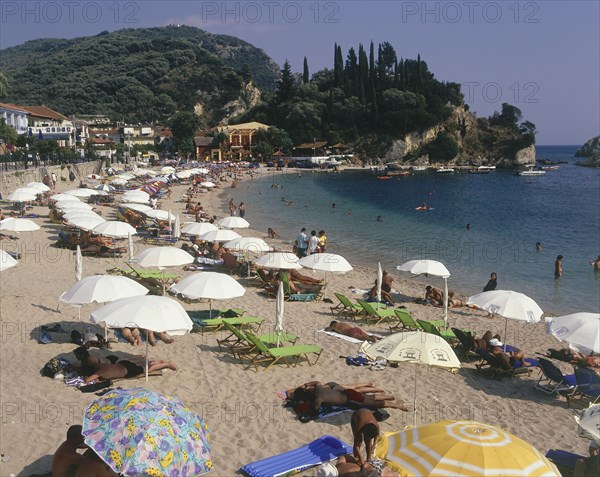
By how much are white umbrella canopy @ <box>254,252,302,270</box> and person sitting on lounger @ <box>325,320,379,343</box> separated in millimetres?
2750

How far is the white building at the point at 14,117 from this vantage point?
5254 cm

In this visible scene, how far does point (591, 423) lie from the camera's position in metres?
5.83

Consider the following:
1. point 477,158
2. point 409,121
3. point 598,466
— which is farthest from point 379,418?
point 477,158

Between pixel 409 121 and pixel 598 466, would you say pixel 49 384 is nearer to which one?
pixel 598 466

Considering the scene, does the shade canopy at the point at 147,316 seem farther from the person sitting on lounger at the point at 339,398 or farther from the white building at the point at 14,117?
the white building at the point at 14,117

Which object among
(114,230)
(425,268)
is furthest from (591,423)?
(114,230)

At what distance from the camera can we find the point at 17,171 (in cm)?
3123

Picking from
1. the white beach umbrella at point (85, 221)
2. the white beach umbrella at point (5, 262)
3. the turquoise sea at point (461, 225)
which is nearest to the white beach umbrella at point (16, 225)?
the white beach umbrella at point (85, 221)

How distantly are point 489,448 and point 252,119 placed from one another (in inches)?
4144

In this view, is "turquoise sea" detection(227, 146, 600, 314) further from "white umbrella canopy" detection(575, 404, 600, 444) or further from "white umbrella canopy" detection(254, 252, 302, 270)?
"white umbrella canopy" detection(575, 404, 600, 444)

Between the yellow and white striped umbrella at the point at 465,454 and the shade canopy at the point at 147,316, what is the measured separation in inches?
169

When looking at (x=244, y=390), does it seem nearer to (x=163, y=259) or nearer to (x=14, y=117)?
(x=163, y=259)

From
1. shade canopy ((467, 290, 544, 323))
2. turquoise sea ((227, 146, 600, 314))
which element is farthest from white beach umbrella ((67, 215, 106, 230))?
shade canopy ((467, 290, 544, 323))

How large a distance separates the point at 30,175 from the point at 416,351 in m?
31.2
